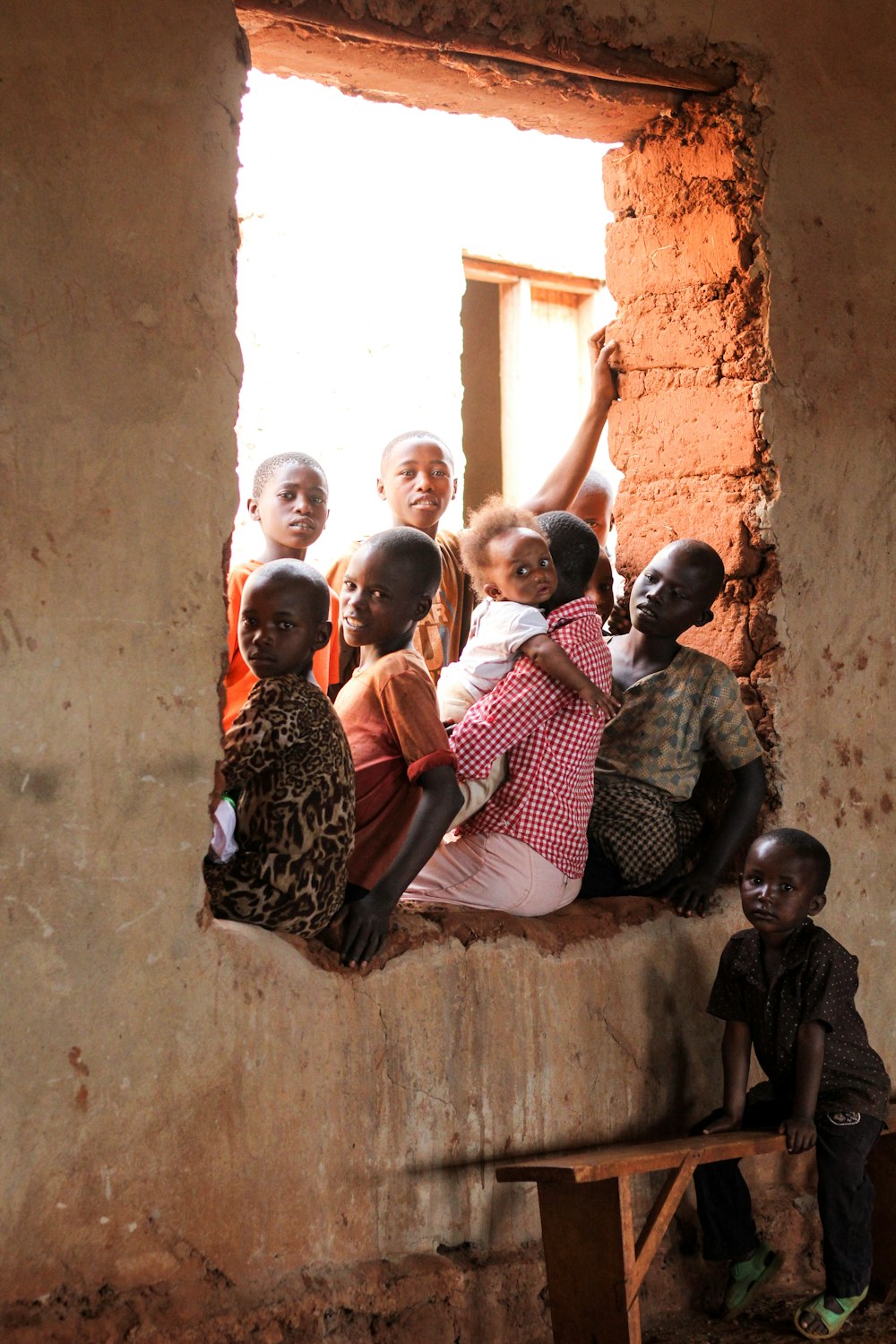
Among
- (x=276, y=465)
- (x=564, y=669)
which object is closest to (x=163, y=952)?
(x=564, y=669)

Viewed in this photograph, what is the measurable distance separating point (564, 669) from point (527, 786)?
30cm

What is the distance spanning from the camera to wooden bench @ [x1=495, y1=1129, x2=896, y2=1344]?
320 cm

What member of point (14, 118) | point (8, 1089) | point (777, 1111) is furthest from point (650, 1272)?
point (14, 118)

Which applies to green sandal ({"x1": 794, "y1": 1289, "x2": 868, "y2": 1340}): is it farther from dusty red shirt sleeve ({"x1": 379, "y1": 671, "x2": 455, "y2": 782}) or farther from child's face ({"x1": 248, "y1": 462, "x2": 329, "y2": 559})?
child's face ({"x1": 248, "y1": 462, "x2": 329, "y2": 559})

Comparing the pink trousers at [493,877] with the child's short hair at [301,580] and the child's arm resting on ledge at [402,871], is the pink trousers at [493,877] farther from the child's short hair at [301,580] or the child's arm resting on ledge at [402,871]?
the child's short hair at [301,580]

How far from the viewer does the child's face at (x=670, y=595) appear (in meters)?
3.94

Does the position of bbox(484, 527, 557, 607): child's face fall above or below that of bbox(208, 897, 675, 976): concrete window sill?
above

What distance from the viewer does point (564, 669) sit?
11.6 feet

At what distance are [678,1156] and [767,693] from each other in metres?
1.32

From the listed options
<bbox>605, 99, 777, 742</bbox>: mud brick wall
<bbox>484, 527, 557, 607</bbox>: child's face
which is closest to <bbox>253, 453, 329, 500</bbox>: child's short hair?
<bbox>484, 527, 557, 607</bbox>: child's face

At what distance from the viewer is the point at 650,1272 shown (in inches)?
147

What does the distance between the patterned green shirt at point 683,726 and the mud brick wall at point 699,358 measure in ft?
0.52

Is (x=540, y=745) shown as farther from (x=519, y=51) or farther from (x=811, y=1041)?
(x=519, y=51)

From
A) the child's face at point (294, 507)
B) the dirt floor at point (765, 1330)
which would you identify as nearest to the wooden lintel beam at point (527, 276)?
the child's face at point (294, 507)
